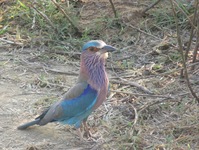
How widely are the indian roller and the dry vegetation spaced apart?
0.25 m

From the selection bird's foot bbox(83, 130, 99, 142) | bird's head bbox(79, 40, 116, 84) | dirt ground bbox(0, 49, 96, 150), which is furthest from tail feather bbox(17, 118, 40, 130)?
bird's head bbox(79, 40, 116, 84)

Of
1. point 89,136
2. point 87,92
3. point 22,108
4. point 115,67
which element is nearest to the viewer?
point 87,92

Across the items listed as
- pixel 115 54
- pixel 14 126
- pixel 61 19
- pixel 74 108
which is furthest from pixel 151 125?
pixel 61 19

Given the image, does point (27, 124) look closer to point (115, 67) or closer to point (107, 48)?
point (107, 48)

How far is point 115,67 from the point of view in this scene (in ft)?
19.1

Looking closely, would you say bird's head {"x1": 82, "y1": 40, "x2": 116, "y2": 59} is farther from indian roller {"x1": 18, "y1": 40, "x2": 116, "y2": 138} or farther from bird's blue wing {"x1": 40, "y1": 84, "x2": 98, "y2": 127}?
bird's blue wing {"x1": 40, "y1": 84, "x2": 98, "y2": 127}

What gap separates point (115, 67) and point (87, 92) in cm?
167

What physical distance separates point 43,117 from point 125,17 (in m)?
2.80

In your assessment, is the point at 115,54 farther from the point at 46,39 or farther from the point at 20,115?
the point at 20,115

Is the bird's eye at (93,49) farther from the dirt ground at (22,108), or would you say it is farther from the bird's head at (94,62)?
the dirt ground at (22,108)

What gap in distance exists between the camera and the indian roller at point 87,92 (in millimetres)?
4191

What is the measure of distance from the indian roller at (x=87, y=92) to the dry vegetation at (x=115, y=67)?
0.25 metres

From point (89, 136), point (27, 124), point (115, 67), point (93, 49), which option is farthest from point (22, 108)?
point (115, 67)

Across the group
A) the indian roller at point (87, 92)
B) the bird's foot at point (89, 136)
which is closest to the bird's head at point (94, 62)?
the indian roller at point (87, 92)
